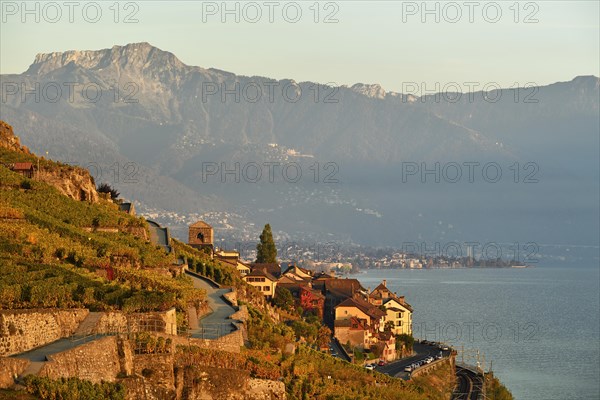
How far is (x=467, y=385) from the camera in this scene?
80000 mm

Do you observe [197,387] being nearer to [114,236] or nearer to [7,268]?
[7,268]

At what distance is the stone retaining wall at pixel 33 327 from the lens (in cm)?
2489

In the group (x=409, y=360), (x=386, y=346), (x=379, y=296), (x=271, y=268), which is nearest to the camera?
(x=409, y=360)

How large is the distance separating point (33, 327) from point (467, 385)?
56.7 m

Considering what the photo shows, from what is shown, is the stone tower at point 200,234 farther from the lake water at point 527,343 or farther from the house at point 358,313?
the lake water at point 527,343

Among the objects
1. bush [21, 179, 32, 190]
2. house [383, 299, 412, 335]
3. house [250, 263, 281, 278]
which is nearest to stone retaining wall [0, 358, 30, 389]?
bush [21, 179, 32, 190]

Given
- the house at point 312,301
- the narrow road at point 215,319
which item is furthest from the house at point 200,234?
the narrow road at point 215,319

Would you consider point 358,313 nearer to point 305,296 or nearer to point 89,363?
point 305,296

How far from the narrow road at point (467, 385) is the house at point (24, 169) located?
98.6 ft

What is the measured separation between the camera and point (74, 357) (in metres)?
24.1

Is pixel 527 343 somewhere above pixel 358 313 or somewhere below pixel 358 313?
below

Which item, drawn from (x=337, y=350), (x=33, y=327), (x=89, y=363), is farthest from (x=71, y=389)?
(x=337, y=350)

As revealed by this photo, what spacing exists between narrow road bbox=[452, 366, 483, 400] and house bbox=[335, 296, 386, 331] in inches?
267

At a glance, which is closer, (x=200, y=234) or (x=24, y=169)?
(x=24, y=169)
